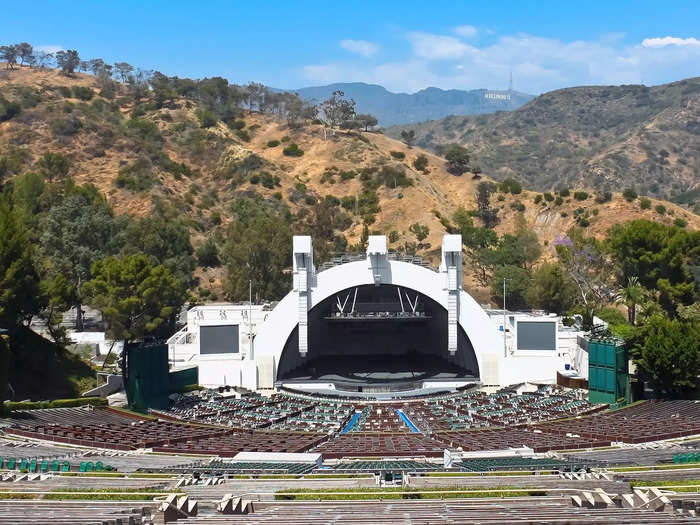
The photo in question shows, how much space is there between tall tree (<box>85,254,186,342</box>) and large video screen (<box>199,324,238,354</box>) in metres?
5.23

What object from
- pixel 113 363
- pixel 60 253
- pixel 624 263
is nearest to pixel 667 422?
pixel 624 263

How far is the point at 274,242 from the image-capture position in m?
73.9

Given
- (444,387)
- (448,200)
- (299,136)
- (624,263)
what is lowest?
(444,387)

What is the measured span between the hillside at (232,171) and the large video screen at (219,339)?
3608cm

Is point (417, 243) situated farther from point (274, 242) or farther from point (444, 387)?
point (444, 387)

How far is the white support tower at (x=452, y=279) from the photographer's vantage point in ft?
171

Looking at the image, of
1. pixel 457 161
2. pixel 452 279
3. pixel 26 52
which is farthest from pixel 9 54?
pixel 452 279

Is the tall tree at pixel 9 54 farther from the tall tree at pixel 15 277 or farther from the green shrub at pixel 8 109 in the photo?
the tall tree at pixel 15 277

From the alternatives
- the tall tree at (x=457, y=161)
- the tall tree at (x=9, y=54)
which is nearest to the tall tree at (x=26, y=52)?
the tall tree at (x=9, y=54)

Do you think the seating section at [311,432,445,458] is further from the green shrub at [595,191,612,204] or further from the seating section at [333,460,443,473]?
the green shrub at [595,191,612,204]

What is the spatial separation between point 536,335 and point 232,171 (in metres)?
73.2

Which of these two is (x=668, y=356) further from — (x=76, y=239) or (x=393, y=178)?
(x=393, y=178)

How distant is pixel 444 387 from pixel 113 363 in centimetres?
2485

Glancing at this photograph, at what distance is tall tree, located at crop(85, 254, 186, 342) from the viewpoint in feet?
179
